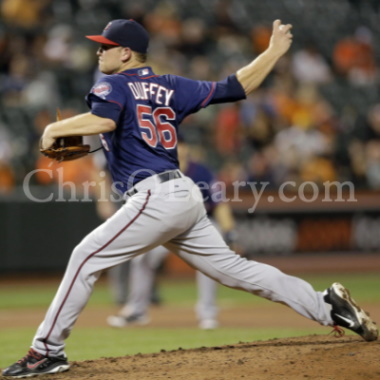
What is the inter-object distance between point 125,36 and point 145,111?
19.7 inches

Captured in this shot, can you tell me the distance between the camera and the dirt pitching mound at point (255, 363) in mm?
4797

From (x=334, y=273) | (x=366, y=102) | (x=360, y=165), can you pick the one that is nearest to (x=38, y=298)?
(x=334, y=273)

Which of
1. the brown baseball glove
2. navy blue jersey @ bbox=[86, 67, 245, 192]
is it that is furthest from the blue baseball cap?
the brown baseball glove

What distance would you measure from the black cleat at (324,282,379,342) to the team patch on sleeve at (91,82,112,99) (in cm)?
191

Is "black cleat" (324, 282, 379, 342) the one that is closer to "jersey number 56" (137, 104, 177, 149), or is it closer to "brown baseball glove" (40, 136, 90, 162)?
"jersey number 56" (137, 104, 177, 149)

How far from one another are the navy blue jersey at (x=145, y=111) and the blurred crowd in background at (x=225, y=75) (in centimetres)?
727

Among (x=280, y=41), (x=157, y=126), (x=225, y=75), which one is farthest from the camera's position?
(x=225, y=75)

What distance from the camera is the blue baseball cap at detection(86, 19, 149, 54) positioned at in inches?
205

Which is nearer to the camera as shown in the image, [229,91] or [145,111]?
[145,111]

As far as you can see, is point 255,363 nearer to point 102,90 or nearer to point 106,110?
point 106,110

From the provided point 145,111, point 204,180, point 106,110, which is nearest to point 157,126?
point 145,111

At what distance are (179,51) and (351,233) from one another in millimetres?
5002

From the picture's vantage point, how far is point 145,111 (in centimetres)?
511

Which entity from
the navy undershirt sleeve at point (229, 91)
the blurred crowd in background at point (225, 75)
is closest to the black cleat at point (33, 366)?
the navy undershirt sleeve at point (229, 91)
